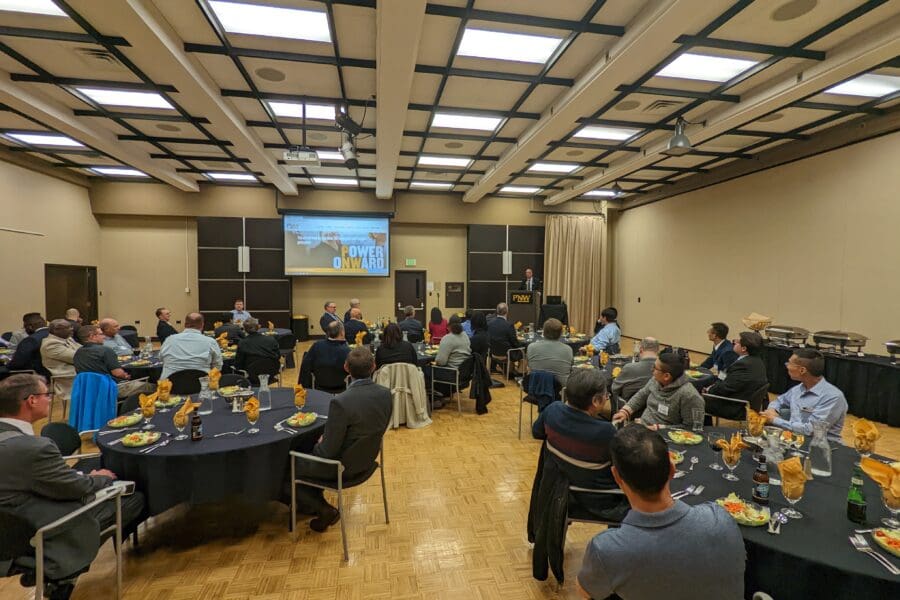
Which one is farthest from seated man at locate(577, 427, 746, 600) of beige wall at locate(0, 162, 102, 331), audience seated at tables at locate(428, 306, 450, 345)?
beige wall at locate(0, 162, 102, 331)

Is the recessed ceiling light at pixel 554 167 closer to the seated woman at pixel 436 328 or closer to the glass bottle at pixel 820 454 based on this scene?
the seated woman at pixel 436 328

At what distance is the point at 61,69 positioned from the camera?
5.00 metres

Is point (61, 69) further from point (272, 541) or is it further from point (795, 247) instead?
point (795, 247)

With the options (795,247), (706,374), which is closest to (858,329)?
(795,247)

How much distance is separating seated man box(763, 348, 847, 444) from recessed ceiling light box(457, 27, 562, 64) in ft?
12.2

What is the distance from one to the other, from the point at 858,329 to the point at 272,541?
8482 millimetres

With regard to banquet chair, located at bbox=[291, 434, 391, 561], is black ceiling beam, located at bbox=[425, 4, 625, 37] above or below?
above

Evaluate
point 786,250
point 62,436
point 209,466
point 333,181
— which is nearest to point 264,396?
point 209,466

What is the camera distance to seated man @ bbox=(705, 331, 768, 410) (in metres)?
3.94

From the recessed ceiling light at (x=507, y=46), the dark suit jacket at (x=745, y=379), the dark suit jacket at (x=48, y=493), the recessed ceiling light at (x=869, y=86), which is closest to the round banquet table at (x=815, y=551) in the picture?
the dark suit jacket at (x=745, y=379)

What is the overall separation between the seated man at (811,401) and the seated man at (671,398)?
0.54m

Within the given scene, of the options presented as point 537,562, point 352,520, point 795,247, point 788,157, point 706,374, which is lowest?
point 352,520

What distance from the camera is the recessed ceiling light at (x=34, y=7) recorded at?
3814 millimetres

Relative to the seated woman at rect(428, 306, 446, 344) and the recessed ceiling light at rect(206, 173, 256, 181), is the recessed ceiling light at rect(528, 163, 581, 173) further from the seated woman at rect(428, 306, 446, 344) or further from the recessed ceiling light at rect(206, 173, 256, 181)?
the recessed ceiling light at rect(206, 173, 256, 181)
